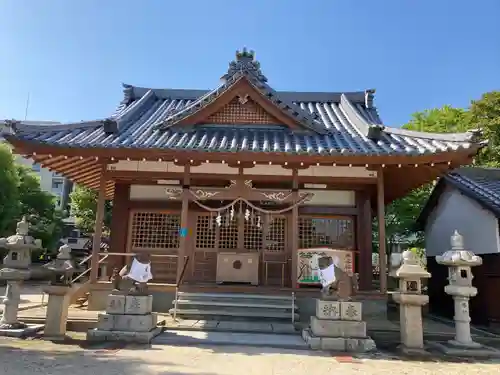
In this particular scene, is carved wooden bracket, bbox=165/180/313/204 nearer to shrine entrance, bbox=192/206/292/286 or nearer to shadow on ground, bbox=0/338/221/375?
shrine entrance, bbox=192/206/292/286

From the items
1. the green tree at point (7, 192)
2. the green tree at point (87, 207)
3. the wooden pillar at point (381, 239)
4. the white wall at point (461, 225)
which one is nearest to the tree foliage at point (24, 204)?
the green tree at point (7, 192)

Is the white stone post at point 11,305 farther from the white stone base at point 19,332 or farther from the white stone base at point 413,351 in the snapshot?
the white stone base at point 413,351

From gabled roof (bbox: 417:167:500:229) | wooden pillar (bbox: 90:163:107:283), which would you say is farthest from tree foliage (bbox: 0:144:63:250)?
gabled roof (bbox: 417:167:500:229)

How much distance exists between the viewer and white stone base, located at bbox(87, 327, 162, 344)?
7129 mm

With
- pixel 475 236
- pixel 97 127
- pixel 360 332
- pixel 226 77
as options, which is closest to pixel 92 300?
pixel 97 127

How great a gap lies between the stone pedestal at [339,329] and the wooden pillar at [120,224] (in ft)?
23.5

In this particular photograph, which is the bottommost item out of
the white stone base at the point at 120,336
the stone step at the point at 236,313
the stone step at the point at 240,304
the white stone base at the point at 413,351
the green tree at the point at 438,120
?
the white stone base at the point at 413,351

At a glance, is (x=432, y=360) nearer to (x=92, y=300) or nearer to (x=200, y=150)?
(x=200, y=150)

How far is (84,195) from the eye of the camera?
957 inches

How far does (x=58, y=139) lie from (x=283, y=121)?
6461 mm

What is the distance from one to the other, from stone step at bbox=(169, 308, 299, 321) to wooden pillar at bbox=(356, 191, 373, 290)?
344cm

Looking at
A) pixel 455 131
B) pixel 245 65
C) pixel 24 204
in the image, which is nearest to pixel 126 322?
pixel 245 65

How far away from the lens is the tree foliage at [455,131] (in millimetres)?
17875

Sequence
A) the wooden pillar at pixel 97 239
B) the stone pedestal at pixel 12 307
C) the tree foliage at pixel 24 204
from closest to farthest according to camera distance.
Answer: the stone pedestal at pixel 12 307 < the wooden pillar at pixel 97 239 < the tree foliage at pixel 24 204
